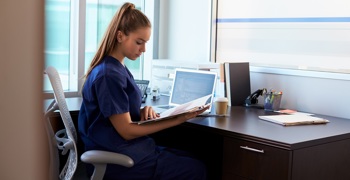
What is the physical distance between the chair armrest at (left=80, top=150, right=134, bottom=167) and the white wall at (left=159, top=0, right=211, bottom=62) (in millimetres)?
1476

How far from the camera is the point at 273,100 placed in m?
2.54

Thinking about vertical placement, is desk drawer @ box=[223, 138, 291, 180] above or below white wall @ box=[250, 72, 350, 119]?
below

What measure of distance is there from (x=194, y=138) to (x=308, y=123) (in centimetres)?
57

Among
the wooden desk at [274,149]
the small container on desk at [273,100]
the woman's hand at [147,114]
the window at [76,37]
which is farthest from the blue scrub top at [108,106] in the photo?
the window at [76,37]

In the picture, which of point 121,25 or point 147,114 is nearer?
point 121,25

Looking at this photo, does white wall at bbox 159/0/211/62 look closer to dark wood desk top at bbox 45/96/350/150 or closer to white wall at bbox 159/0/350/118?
white wall at bbox 159/0/350/118

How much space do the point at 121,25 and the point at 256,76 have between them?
111 centimetres

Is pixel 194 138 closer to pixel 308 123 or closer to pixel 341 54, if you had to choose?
pixel 308 123

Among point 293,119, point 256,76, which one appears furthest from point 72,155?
point 256,76

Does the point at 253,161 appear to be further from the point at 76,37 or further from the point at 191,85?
the point at 76,37

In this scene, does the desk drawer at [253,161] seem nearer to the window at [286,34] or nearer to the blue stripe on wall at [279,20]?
the window at [286,34]

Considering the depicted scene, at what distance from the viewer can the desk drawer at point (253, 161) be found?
1802mm

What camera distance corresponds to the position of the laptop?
7.97 feet

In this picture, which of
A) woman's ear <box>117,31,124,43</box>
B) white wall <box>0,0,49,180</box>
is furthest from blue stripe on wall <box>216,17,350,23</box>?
white wall <box>0,0,49,180</box>
